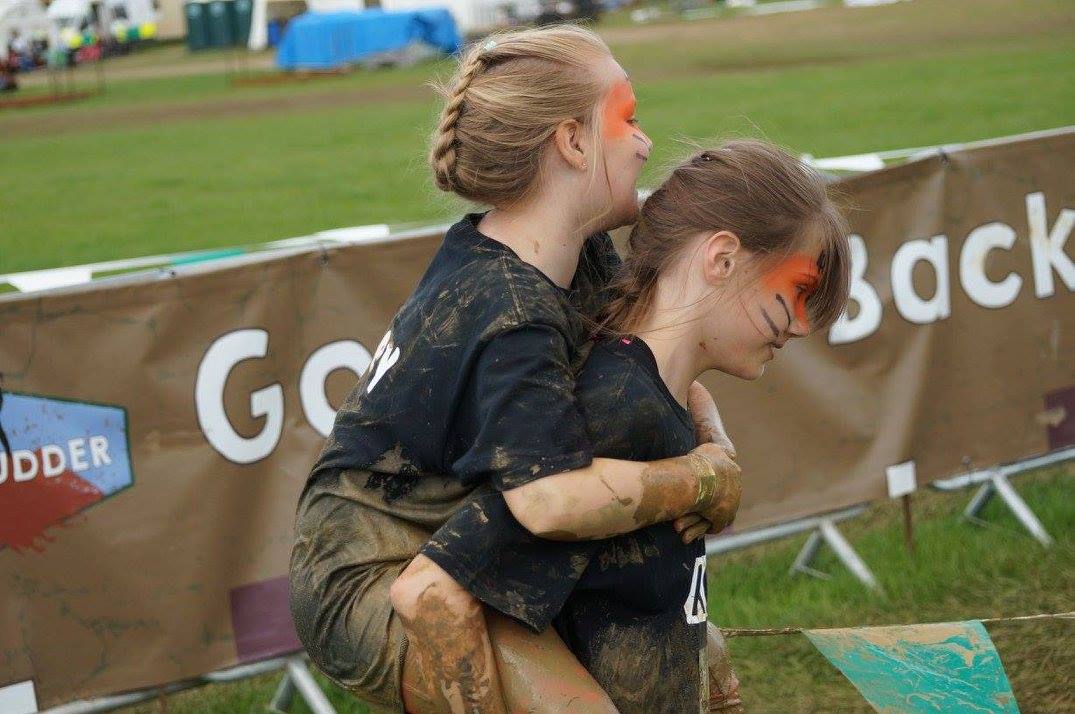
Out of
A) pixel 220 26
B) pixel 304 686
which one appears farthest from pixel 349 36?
pixel 304 686

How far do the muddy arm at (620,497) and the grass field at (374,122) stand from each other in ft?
2.28

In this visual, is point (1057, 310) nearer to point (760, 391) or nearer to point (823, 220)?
point (760, 391)

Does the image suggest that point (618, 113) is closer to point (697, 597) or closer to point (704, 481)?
point (704, 481)

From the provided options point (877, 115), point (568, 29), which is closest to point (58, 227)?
point (877, 115)

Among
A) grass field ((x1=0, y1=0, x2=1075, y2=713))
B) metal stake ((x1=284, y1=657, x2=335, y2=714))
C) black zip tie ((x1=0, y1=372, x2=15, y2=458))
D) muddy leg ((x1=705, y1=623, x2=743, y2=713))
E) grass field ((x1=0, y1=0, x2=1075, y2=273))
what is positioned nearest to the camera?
muddy leg ((x1=705, y1=623, x2=743, y2=713))

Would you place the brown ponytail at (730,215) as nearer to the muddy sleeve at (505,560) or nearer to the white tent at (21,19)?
Answer: the muddy sleeve at (505,560)

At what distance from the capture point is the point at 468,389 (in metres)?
2.04

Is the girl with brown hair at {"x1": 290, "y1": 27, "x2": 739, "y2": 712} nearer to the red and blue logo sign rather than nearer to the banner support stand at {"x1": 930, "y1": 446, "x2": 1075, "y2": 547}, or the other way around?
the red and blue logo sign

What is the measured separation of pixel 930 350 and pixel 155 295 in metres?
2.87

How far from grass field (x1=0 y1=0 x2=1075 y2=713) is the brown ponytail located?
22cm

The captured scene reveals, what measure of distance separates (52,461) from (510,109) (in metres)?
2.10

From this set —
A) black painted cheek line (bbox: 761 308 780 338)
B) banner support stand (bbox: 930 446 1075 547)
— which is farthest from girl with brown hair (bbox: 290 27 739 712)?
banner support stand (bbox: 930 446 1075 547)

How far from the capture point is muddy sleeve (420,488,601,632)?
2.04 meters

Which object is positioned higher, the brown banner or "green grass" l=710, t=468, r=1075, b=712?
the brown banner
